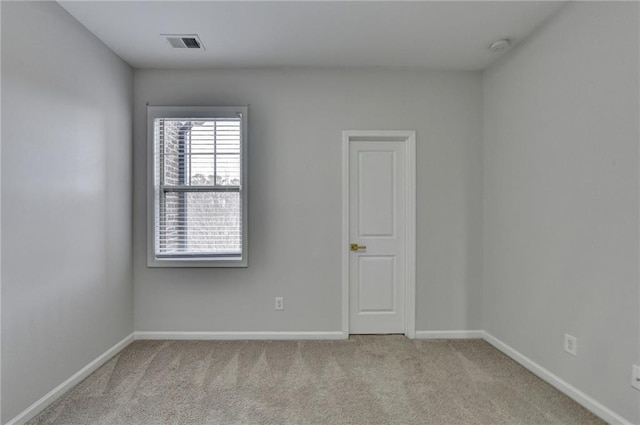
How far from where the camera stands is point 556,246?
241 cm

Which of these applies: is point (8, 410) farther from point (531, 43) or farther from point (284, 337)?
point (531, 43)

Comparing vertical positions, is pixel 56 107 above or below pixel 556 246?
above

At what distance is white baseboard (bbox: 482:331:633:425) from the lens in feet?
6.49

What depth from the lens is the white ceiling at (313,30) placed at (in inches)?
91.2

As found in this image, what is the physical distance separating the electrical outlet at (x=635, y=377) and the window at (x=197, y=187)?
2.88m

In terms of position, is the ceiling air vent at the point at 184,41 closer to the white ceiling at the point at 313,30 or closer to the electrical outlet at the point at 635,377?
the white ceiling at the point at 313,30

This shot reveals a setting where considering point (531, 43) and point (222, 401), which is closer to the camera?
point (222, 401)

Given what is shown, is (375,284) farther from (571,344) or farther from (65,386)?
(65,386)

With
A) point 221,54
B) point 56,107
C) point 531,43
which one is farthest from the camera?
point 221,54

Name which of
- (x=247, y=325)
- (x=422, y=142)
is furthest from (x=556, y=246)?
(x=247, y=325)

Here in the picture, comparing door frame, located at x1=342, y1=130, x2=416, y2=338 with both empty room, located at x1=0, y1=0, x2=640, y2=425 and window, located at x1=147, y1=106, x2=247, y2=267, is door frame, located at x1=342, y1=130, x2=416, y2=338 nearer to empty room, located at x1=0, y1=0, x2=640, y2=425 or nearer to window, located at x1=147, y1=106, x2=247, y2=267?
empty room, located at x1=0, y1=0, x2=640, y2=425

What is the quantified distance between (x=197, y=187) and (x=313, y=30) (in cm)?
176

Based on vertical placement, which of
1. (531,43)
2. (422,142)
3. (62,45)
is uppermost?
(531,43)

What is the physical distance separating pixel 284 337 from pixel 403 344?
1.15m
